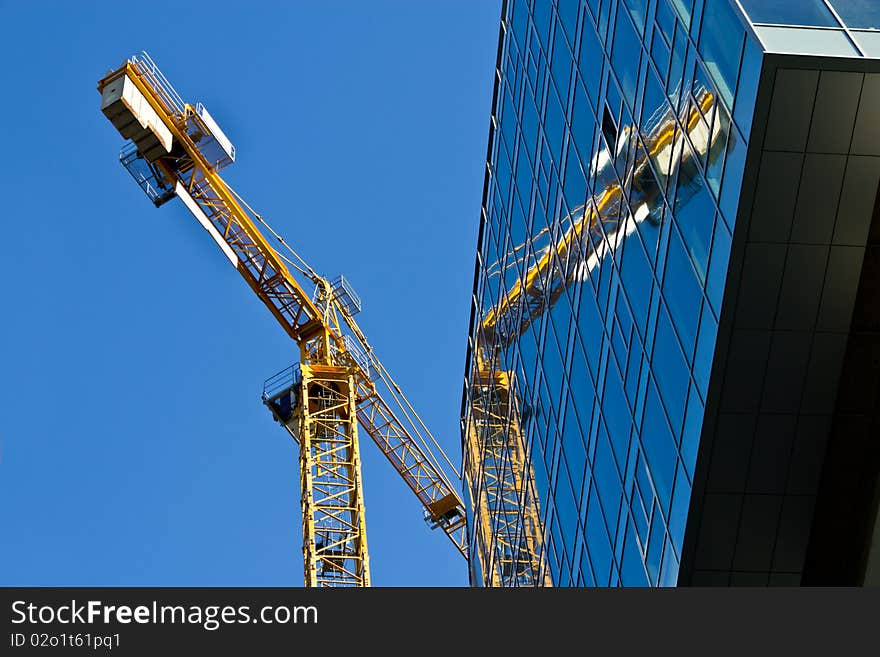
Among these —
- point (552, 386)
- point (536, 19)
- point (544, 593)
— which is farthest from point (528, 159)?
point (544, 593)

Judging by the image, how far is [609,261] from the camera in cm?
3141

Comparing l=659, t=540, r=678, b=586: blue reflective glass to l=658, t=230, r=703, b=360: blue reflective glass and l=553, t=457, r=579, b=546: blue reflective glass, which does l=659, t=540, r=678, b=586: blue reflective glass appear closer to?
l=658, t=230, r=703, b=360: blue reflective glass

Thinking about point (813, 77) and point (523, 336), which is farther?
point (523, 336)

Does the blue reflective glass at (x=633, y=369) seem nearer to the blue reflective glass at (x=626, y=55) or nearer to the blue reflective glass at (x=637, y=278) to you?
the blue reflective glass at (x=637, y=278)

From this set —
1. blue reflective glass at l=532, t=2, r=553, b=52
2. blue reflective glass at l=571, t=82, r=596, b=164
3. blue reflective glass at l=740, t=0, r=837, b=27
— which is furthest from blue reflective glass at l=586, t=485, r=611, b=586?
blue reflective glass at l=740, t=0, r=837, b=27

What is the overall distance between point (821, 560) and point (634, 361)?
5701 mm

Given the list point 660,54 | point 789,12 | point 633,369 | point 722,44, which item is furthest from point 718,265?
point 633,369

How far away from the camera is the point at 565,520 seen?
36.0 m

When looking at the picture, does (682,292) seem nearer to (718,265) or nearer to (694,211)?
(694,211)

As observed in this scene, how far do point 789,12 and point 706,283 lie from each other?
5126 millimetres

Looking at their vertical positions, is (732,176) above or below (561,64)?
below

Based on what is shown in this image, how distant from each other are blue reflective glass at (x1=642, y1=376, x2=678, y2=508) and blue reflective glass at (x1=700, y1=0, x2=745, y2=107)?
23.2 ft

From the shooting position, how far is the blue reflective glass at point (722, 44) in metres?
23.2

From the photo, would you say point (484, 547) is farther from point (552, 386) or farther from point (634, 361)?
point (634, 361)
